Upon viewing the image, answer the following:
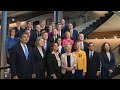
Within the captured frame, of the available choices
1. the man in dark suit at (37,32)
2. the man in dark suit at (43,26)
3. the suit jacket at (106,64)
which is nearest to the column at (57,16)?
the man in dark suit at (43,26)

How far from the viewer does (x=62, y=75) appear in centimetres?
443

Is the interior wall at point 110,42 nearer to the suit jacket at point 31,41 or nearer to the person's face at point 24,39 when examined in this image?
the suit jacket at point 31,41

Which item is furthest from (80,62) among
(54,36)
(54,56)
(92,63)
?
(54,36)

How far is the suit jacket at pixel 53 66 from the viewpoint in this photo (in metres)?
4.43

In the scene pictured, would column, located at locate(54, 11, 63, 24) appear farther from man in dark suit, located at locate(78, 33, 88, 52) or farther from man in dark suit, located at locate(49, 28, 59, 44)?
man in dark suit, located at locate(78, 33, 88, 52)

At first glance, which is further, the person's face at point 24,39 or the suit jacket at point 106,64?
the suit jacket at point 106,64

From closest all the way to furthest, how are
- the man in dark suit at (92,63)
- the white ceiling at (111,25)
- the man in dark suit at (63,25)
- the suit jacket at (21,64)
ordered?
1. the suit jacket at (21,64)
2. the man in dark suit at (92,63)
3. the man in dark suit at (63,25)
4. the white ceiling at (111,25)

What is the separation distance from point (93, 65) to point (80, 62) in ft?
0.71

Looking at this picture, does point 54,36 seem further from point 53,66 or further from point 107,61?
point 107,61

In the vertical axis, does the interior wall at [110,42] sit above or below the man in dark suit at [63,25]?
below

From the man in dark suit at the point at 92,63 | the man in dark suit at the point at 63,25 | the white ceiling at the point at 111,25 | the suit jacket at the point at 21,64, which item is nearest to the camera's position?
the suit jacket at the point at 21,64

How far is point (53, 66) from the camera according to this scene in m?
4.45
